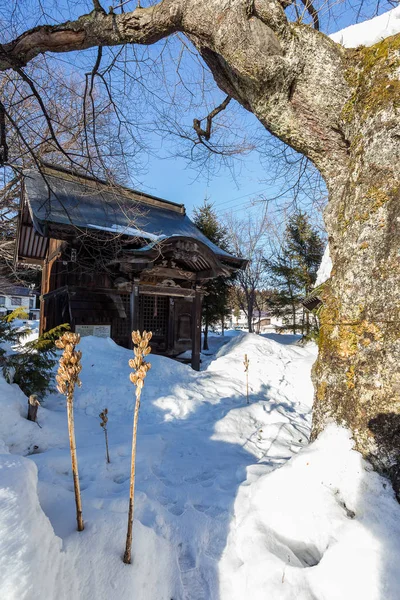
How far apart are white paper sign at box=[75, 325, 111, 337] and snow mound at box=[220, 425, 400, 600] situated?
881 cm

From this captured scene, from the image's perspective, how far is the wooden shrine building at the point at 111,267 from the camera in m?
8.92

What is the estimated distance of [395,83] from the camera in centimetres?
214

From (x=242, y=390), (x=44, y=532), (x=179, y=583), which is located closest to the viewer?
(x=44, y=532)

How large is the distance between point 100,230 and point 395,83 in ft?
25.1

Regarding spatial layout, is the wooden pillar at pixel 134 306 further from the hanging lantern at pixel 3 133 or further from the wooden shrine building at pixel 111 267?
the hanging lantern at pixel 3 133

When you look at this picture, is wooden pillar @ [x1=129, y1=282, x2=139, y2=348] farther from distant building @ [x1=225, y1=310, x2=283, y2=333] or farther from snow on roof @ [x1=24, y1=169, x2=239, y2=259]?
distant building @ [x1=225, y1=310, x2=283, y2=333]

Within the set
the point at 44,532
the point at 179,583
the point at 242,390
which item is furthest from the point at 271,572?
the point at 242,390

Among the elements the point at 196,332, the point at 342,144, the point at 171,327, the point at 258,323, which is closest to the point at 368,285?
the point at 342,144

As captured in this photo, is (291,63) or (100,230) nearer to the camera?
(291,63)

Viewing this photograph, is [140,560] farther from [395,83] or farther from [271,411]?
[271,411]

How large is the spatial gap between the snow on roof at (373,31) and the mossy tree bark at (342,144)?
0.17 meters

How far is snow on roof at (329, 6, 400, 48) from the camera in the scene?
246 centimetres

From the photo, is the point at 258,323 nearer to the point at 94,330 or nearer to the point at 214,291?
the point at 214,291

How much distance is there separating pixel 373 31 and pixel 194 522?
396 cm
